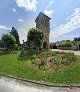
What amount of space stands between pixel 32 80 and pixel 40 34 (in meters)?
17.8

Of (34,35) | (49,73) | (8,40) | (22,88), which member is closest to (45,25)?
(8,40)

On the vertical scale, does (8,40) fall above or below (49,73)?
above

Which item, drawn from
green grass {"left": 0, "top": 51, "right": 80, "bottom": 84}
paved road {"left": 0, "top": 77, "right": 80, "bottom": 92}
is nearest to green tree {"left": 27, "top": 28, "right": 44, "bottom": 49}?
green grass {"left": 0, "top": 51, "right": 80, "bottom": 84}

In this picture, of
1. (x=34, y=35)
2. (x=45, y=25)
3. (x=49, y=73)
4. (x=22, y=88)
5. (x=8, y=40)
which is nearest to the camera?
(x=22, y=88)

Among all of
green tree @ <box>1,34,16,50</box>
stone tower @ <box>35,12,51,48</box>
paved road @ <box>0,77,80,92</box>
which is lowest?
paved road @ <box>0,77,80,92</box>

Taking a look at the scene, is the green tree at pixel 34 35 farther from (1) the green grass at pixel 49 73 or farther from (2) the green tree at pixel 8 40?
(1) the green grass at pixel 49 73

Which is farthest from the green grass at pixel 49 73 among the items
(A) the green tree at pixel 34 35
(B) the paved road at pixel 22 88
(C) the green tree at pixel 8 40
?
(C) the green tree at pixel 8 40

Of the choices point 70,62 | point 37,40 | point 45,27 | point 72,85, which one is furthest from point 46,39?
point 72,85

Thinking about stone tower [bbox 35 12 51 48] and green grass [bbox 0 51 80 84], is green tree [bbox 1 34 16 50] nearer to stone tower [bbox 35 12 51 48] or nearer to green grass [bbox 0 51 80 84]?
stone tower [bbox 35 12 51 48]

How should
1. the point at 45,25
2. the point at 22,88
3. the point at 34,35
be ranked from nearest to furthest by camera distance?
the point at 22,88, the point at 34,35, the point at 45,25

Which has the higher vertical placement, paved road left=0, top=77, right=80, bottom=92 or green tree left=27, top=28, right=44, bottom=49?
green tree left=27, top=28, right=44, bottom=49

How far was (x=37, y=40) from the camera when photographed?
33500 millimetres

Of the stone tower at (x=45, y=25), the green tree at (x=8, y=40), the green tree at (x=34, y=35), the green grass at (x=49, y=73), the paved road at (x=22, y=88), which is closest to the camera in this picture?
the paved road at (x=22, y=88)

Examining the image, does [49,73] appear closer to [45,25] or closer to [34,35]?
[34,35]
